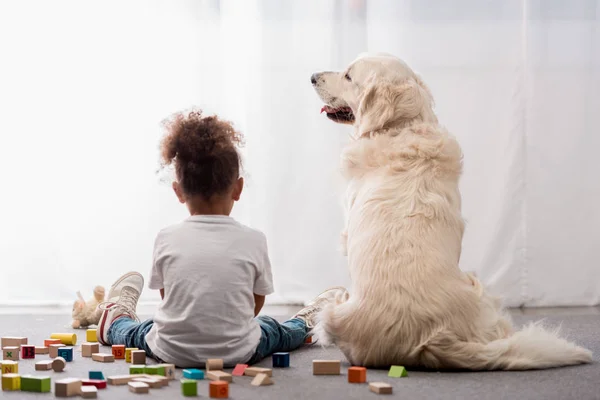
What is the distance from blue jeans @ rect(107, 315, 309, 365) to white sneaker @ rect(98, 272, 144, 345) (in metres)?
0.03

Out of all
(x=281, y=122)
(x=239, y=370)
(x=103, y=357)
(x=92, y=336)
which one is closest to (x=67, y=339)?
(x=92, y=336)

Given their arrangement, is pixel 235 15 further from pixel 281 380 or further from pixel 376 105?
pixel 281 380

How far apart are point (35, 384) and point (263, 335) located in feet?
2.36

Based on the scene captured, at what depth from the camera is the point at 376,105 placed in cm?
261

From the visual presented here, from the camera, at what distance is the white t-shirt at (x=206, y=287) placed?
2.24 meters

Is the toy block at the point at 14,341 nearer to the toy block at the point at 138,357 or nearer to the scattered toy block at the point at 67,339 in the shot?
the scattered toy block at the point at 67,339

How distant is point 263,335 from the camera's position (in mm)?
2484

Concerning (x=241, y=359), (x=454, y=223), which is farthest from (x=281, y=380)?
(x=454, y=223)

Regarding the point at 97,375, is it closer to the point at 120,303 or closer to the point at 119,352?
the point at 119,352

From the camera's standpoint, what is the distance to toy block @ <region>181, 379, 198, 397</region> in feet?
6.32

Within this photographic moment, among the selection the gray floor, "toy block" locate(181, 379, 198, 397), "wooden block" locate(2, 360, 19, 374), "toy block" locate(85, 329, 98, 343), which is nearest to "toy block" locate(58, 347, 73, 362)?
the gray floor

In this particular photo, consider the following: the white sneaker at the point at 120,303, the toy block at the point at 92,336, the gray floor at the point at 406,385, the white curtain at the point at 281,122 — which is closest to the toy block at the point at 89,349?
the gray floor at the point at 406,385

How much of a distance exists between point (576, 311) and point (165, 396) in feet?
8.43

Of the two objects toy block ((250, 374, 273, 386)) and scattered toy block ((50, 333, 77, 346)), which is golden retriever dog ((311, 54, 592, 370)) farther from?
scattered toy block ((50, 333, 77, 346))
